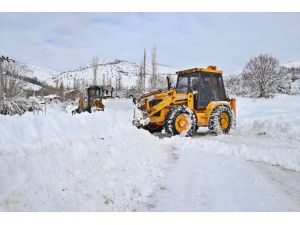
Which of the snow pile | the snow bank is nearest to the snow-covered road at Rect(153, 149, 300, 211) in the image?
the snow pile

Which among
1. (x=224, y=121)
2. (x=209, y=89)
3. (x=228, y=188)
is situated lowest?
(x=228, y=188)

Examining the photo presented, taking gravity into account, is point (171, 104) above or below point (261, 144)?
above

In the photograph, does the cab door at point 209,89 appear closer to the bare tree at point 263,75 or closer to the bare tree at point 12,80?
the bare tree at point 12,80

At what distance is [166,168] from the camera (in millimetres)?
6039

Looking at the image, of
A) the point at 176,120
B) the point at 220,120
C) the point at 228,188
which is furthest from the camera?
the point at 220,120

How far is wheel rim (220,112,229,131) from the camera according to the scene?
37.8 ft

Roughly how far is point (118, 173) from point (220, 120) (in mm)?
7347

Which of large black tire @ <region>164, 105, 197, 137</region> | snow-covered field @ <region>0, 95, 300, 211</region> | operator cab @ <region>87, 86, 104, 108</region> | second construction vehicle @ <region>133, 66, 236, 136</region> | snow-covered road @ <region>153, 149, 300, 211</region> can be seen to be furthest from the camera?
operator cab @ <region>87, 86, 104, 108</region>

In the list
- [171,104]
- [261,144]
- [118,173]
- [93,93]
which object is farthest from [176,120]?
[93,93]

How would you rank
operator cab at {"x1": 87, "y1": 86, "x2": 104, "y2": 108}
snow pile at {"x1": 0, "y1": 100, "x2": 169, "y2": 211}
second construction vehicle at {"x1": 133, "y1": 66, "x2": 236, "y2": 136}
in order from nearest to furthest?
snow pile at {"x1": 0, "y1": 100, "x2": 169, "y2": 211}, second construction vehicle at {"x1": 133, "y1": 66, "x2": 236, "y2": 136}, operator cab at {"x1": 87, "y1": 86, "x2": 104, "y2": 108}

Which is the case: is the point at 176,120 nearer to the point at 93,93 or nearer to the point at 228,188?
the point at 228,188

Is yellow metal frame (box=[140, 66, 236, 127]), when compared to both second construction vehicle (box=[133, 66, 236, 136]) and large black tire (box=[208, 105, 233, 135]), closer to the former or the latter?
second construction vehicle (box=[133, 66, 236, 136])

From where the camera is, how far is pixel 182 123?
33.6 feet

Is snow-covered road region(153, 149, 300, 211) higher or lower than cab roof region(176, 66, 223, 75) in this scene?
lower
